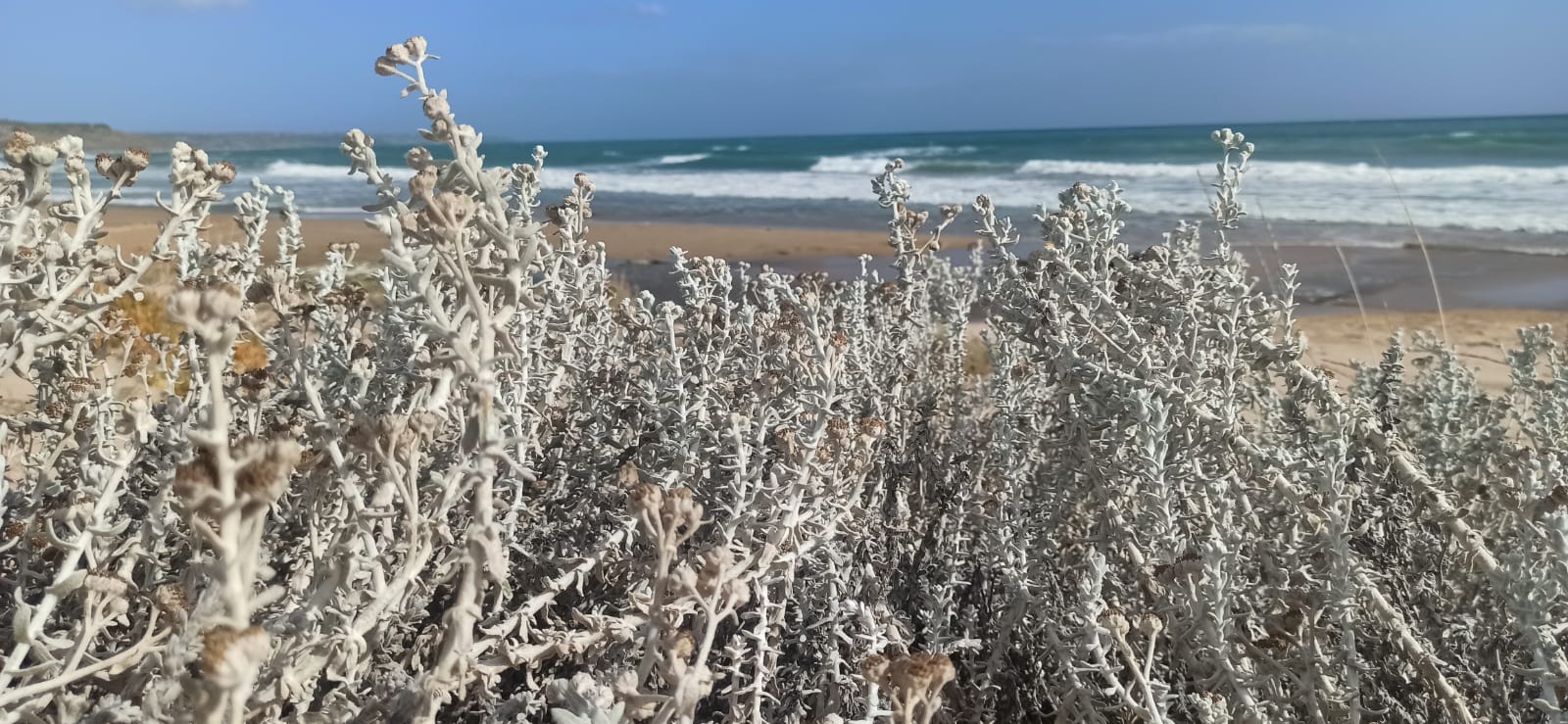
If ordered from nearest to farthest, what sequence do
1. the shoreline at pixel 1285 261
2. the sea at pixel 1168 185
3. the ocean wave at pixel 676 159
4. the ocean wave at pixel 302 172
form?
the shoreline at pixel 1285 261, the sea at pixel 1168 185, the ocean wave at pixel 302 172, the ocean wave at pixel 676 159

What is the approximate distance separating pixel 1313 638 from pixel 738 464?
100cm

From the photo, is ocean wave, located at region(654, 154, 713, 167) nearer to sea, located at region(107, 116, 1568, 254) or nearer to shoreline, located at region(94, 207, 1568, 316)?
sea, located at region(107, 116, 1568, 254)

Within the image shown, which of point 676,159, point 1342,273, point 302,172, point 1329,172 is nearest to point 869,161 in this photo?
point 676,159

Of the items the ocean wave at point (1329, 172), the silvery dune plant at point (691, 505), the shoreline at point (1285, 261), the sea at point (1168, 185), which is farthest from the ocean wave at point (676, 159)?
the silvery dune plant at point (691, 505)

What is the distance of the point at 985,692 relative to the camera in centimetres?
183

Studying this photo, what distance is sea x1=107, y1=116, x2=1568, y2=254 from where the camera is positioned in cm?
1537

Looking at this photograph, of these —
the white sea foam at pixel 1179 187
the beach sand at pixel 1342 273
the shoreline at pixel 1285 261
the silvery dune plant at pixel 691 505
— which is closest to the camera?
the silvery dune plant at pixel 691 505

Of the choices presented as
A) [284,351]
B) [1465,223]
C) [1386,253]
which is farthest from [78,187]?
[1465,223]

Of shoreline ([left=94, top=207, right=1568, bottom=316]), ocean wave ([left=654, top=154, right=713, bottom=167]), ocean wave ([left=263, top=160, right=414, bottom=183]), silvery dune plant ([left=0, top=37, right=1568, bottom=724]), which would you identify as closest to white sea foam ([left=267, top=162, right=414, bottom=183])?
ocean wave ([left=263, top=160, right=414, bottom=183])

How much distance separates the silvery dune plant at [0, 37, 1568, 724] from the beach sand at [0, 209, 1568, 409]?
10.8ft

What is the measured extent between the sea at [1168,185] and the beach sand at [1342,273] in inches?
32.4

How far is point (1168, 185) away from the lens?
73.1 ft

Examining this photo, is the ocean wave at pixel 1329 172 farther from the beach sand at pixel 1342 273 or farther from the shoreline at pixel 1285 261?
the beach sand at pixel 1342 273

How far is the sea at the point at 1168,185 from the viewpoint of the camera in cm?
1537
